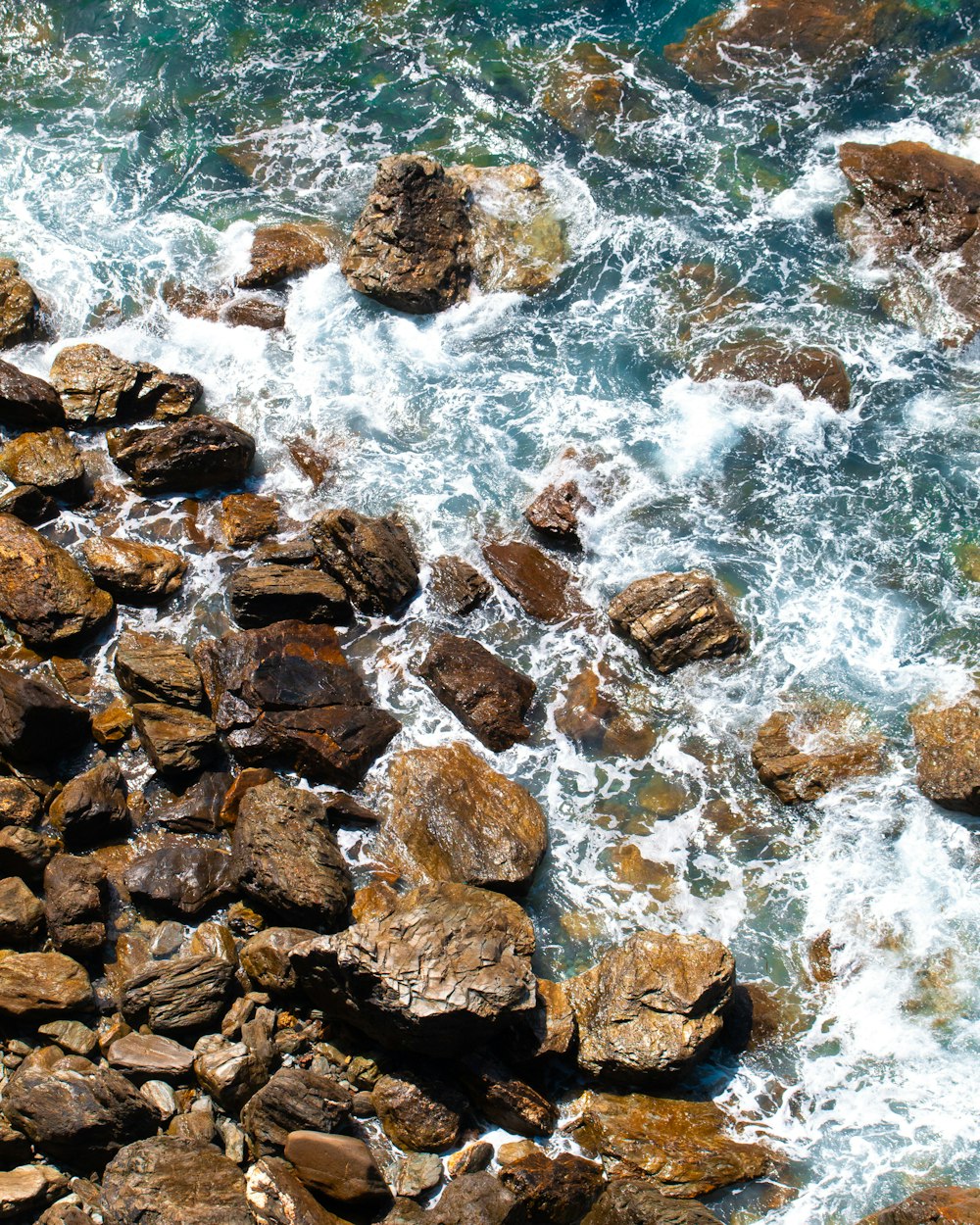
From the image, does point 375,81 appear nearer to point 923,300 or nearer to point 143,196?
point 143,196

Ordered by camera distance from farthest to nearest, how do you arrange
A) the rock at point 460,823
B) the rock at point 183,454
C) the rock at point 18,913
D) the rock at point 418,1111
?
the rock at point 183,454, the rock at point 460,823, the rock at point 18,913, the rock at point 418,1111

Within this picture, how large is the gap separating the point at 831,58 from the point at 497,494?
41.5 feet

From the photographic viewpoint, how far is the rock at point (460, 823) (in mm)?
12180

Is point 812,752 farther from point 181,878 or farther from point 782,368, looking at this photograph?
point 181,878

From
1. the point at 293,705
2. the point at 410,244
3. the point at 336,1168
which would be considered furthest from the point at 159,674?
the point at 410,244

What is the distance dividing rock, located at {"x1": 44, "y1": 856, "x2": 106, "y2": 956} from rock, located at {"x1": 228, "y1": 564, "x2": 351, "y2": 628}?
410cm

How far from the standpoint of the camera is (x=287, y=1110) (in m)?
10.1

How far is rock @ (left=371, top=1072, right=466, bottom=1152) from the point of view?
10.4m

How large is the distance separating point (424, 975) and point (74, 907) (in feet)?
13.8

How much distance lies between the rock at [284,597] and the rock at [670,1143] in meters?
7.14

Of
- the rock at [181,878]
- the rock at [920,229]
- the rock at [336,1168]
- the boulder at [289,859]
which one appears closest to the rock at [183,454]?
the boulder at [289,859]

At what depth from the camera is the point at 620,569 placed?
48.7 feet

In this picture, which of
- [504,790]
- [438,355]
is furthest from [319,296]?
[504,790]

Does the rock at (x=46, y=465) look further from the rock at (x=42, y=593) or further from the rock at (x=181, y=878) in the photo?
the rock at (x=181, y=878)
